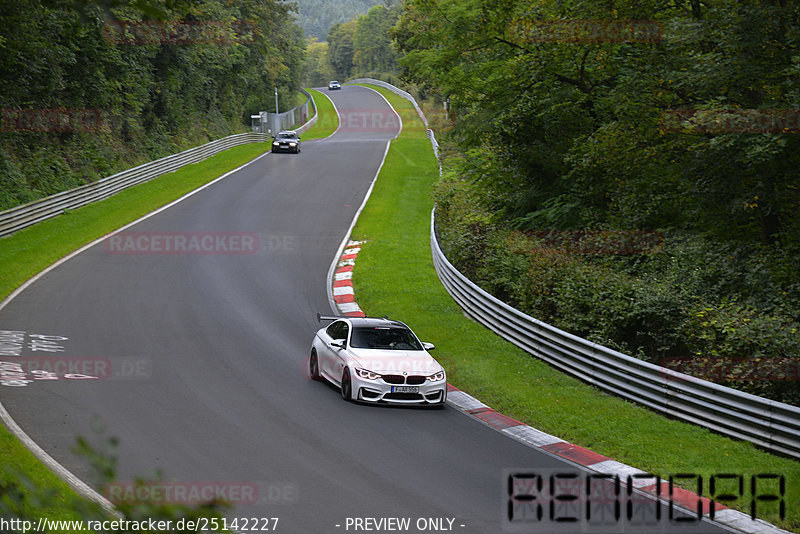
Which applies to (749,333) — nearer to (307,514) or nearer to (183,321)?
(307,514)

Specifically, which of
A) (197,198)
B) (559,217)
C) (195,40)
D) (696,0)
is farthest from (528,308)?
(195,40)

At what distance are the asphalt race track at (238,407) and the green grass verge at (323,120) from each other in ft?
151

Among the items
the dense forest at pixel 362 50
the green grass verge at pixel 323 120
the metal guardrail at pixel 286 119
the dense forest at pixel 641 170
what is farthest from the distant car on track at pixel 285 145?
the dense forest at pixel 362 50

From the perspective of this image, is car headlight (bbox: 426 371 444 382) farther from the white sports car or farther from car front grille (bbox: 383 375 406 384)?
car front grille (bbox: 383 375 406 384)

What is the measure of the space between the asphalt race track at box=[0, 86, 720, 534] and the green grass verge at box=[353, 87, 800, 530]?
49.5 inches

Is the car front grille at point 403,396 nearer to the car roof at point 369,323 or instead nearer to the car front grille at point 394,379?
the car front grille at point 394,379

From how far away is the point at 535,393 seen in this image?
15.0m

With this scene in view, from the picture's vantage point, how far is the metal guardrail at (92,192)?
93.0 ft

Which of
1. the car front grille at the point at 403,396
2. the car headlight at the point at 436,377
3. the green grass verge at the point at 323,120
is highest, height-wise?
the green grass verge at the point at 323,120

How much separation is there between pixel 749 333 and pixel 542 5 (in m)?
12.9

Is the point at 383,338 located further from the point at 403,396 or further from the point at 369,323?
the point at 403,396

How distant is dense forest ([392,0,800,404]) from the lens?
599 inches

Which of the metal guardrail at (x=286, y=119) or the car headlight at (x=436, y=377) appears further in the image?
the metal guardrail at (x=286, y=119)

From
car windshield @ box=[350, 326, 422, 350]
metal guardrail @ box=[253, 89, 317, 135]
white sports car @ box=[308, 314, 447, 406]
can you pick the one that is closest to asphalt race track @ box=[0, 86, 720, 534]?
white sports car @ box=[308, 314, 447, 406]
